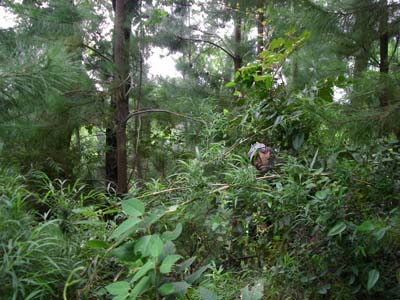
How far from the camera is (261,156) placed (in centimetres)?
221

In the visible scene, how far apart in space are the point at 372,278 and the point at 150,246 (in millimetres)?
815

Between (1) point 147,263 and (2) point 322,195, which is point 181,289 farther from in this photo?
(2) point 322,195

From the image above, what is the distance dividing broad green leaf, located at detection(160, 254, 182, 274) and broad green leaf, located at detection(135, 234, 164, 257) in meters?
0.03

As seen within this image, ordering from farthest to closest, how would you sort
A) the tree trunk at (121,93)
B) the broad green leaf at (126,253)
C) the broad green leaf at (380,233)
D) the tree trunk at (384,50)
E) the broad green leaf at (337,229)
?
the tree trunk at (121,93)
the tree trunk at (384,50)
the broad green leaf at (337,229)
the broad green leaf at (380,233)
the broad green leaf at (126,253)

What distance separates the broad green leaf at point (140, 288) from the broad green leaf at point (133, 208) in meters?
0.19

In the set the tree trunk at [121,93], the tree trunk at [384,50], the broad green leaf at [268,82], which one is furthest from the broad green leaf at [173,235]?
the tree trunk at [121,93]

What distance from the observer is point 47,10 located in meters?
4.51

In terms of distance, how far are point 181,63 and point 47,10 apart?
422 cm

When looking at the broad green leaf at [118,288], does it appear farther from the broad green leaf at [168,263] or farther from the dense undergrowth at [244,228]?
the broad green leaf at [168,263]

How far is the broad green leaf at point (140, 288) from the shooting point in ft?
3.35

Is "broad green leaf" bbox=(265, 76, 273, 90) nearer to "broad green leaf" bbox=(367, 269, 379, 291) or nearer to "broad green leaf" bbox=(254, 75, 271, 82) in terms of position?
"broad green leaf" bbox=(254, 75, 271, 82)

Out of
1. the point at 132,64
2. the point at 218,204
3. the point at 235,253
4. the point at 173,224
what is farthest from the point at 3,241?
the point at 132,64

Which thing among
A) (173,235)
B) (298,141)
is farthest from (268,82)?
(173,235)

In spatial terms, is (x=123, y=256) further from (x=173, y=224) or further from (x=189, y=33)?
(x=189, y=33)
